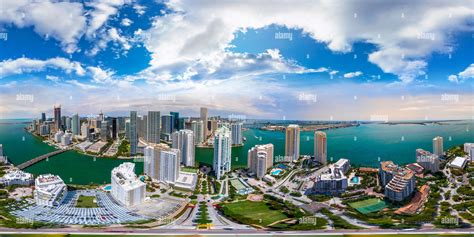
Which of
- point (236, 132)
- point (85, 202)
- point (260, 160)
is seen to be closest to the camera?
point (85, 202)

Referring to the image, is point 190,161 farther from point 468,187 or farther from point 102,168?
point 468,187

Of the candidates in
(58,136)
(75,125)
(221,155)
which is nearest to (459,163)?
(221,155)

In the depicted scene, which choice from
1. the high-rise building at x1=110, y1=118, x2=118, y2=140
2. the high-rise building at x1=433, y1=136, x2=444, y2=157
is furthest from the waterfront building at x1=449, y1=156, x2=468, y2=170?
the high-rise building at x1=110, y1=118, x2=118, y2=140

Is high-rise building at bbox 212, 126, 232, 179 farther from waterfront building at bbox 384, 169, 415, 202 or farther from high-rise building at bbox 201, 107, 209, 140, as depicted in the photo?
waterfront building at bbox 384, 169, 415, 202

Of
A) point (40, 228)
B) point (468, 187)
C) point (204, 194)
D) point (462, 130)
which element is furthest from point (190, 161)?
point (462, 130)

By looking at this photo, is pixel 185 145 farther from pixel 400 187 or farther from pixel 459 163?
pixel 459 163

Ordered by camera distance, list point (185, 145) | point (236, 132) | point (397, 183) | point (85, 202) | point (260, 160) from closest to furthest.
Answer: point (85, 202) < point (397, 183) < point (260, 160) < point (185, 145) < point (236, 132)

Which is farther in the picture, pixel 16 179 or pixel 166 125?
pixel 166 125
